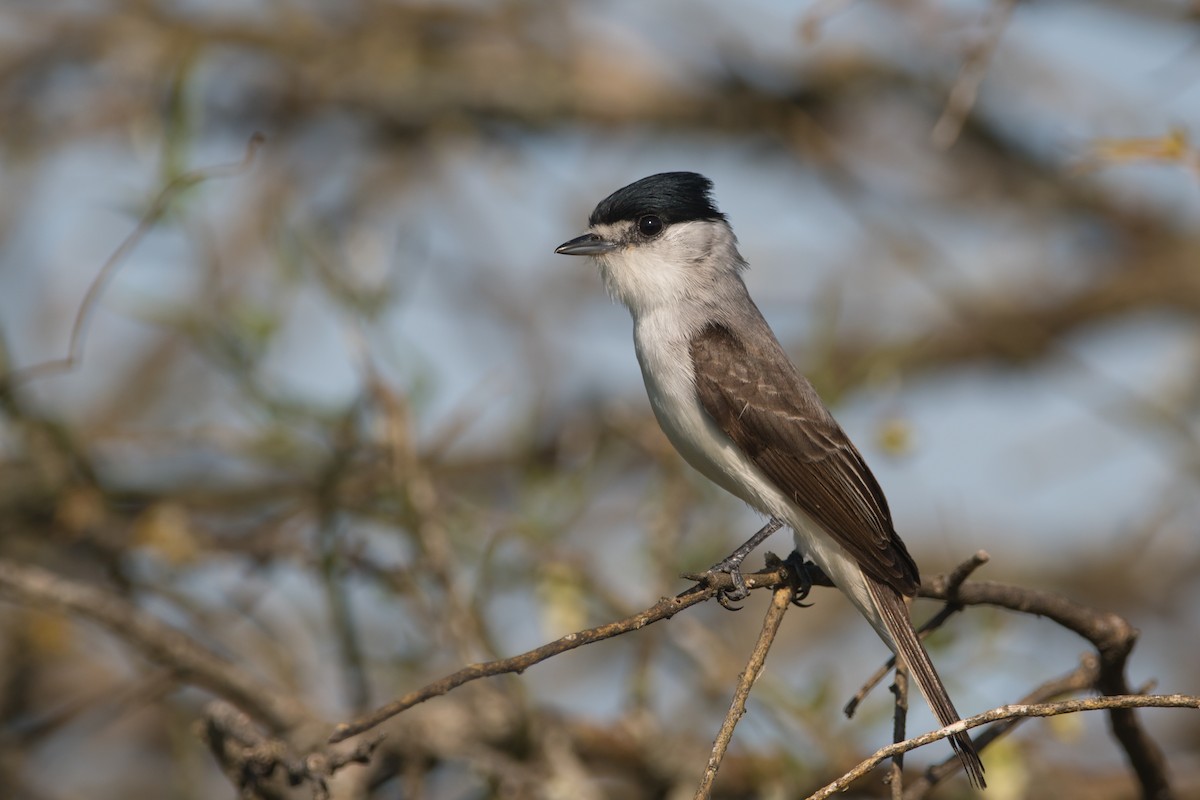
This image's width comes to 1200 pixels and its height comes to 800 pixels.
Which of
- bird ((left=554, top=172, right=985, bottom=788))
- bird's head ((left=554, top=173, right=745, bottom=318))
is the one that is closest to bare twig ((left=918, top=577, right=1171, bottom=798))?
bird ((left=554, top=172, right=985, bottom=788))

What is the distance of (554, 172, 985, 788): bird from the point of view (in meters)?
3.33

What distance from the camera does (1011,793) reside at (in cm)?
368

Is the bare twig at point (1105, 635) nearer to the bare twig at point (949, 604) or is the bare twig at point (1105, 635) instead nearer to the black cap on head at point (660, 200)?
the bare twig at point (949, 604)

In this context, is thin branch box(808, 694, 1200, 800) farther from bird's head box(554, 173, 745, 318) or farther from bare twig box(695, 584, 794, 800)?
bird's head box(554, 173, 745, 318)

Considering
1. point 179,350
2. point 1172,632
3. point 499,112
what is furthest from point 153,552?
point 1172,632

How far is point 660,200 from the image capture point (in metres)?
4.20

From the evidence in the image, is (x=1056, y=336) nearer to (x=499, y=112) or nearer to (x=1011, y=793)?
(x=499, y=112)

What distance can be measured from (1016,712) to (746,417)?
4.73ft

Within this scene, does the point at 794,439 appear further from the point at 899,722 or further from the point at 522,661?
the point at 522,661

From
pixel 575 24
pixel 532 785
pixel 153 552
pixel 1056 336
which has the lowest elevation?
pixel 532 785

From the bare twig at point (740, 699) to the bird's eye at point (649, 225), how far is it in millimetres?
1873

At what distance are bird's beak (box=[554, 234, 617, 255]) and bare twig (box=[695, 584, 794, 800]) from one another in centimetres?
174

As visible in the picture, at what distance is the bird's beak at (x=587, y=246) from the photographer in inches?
161

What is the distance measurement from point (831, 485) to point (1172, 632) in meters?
4.34
